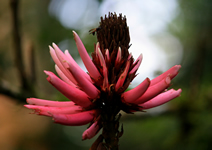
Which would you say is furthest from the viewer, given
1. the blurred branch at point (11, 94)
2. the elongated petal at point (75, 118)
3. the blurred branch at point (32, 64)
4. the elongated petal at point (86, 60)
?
the blurred branch at point (32, 64)

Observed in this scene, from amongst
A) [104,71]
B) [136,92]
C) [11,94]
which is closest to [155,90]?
[136,92]

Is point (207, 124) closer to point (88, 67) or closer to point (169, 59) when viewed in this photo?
point (88, 67)

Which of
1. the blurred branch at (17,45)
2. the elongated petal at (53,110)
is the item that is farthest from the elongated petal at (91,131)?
the blurred branch at (17,45)

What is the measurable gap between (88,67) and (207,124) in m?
3.02

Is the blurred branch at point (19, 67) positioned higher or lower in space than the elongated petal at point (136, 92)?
higher

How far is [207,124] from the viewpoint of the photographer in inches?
137

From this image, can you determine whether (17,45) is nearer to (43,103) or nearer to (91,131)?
(43,103)

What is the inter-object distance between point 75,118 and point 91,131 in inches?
3.8

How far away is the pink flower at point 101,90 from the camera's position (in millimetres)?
968

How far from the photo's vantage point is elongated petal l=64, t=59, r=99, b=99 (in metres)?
0.93

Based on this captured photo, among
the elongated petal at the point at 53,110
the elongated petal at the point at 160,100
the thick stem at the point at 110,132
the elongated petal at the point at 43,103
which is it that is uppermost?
the elongated petal at the point at 160,100

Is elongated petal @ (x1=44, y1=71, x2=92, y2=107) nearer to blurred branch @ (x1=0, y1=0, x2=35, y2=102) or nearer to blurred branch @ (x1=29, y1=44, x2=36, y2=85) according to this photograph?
blurred branch @ (x1=0, y1=0, x2=35, y2=102)

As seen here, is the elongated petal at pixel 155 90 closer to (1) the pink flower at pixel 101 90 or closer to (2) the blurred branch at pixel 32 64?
(1) the pink flower at pixel 101 90

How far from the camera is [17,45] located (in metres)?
2.76
